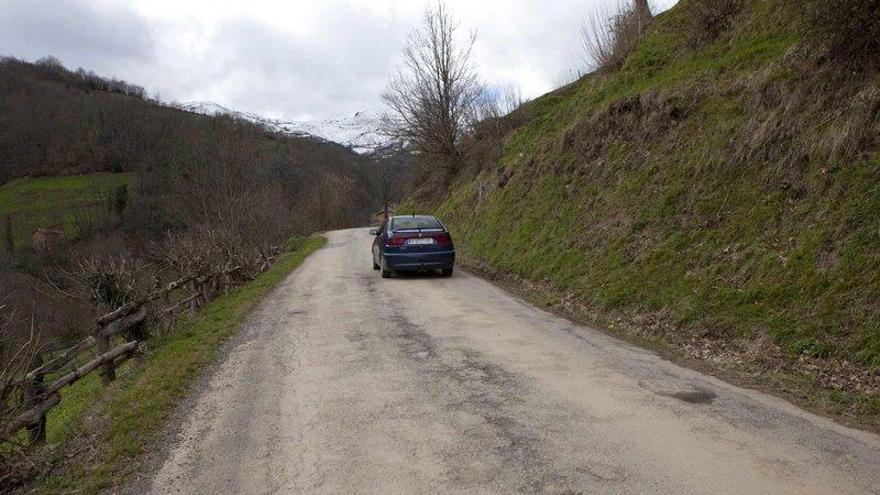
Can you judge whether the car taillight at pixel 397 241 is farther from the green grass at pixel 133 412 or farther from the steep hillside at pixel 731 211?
the green grass at pixel 133 412

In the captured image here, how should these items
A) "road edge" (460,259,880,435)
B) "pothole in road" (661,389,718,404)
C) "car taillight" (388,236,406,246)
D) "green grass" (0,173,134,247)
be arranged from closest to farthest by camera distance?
"road edge" (460,259,880,435), "pothole in road" (661,389,718,404), "car taillight" (388,236,406,246), "green grass" (0,173,134,247)

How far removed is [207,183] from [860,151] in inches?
1366

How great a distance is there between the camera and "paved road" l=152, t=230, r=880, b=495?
11.9 feet

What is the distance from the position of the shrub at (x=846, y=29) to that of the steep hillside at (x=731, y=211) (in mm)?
170

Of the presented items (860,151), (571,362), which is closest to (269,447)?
(571,362)

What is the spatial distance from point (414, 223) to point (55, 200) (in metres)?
80.4

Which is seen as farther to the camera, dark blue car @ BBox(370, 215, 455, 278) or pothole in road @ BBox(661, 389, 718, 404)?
dark blue car @ BBox(370, 215, 455, 278)

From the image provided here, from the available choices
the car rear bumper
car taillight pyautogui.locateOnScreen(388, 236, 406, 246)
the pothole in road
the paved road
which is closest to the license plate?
car taillight pyautogui.locateOnScreen(388, 236, 406, 246)

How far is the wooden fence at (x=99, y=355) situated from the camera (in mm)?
5875

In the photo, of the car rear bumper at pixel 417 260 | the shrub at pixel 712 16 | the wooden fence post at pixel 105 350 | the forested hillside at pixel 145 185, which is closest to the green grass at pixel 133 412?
the wooden fence post at pixel 105 350

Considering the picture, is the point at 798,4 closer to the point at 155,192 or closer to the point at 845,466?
the point at 845,466

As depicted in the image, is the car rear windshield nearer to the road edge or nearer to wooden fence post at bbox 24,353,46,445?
the road edge

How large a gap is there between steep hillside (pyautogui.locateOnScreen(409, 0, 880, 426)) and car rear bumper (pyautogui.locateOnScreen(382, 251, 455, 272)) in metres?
1.50

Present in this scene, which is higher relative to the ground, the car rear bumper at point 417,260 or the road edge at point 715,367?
the car rear bumper at point 417,260
